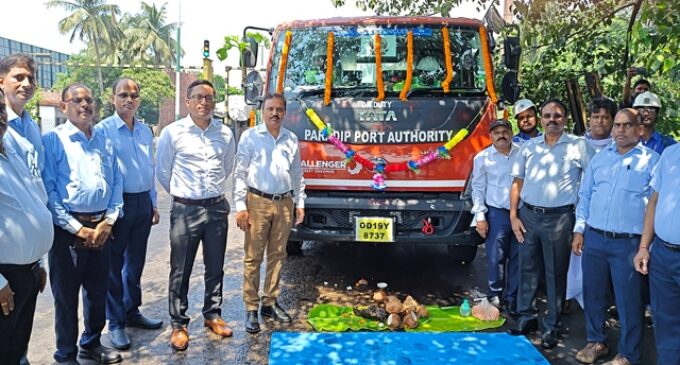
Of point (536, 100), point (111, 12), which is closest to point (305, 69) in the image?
point (536, 100)

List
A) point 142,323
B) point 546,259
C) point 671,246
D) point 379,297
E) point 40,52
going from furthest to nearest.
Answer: point 40,52
point 379,297
point 142,323
point 546,259
point 671,246

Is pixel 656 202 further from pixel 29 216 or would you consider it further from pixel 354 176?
pixel 29 216

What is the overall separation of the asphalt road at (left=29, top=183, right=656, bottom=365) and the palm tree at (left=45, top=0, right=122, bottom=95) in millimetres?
35403

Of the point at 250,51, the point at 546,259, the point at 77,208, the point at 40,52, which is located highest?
the point at 40,52

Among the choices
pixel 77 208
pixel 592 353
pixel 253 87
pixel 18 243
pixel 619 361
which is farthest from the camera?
pixel 253 87

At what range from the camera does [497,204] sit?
14.5ft

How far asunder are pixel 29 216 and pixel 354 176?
274 centimetres

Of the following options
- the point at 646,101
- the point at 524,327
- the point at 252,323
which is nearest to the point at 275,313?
the point at 252,323

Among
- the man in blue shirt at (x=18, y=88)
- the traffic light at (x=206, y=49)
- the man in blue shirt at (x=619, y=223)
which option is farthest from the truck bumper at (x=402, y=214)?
the traffic light at (x=206, y=49)

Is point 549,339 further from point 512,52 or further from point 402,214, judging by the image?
point 512,52

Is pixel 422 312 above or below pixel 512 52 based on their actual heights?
below

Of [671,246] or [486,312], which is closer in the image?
[671,246]

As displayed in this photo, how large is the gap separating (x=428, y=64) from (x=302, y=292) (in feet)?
8.15

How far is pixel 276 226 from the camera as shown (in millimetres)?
4121
